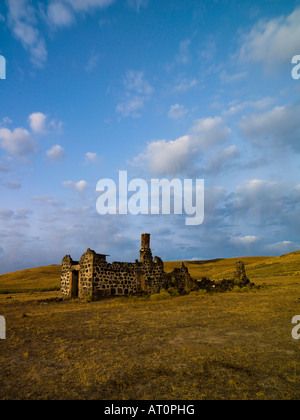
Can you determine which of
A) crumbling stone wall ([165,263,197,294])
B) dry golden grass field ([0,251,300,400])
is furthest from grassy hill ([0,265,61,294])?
dry golden grass field ([0,251,300,400])

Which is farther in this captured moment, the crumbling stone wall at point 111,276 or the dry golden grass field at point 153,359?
the crumbling stone wall at point 111,276

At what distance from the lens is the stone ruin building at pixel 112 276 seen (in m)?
19.5

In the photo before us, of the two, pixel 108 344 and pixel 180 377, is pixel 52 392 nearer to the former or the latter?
pixel 180 377

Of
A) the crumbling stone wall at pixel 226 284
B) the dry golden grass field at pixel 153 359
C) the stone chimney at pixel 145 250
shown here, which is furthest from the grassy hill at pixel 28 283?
the dry golden grass field at pixel 153 359

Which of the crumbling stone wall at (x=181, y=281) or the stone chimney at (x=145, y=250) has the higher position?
the stone chimney at (x=145, y=250)

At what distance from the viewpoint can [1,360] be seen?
609cm

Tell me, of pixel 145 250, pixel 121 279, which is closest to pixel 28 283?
pixel 121 279

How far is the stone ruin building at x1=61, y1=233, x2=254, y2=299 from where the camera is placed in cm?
1953

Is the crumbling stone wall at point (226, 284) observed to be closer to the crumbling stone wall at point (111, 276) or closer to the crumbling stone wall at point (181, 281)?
the crumbling stone wall at point (181, 281)

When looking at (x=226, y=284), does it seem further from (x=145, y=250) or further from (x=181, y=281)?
(x=145, y=250)

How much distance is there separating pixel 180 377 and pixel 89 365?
2053 millimetres

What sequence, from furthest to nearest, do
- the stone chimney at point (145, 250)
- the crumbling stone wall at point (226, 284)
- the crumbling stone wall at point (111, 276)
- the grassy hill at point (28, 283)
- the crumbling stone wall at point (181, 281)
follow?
the grassy hill at point (28, 283)
the crumbling stone wall at point (181, 281)
the crumbling stone wall at point (226, 284)
the stone chimney at point (145, 250)
the crumbling stone wall at point (111, 276)
